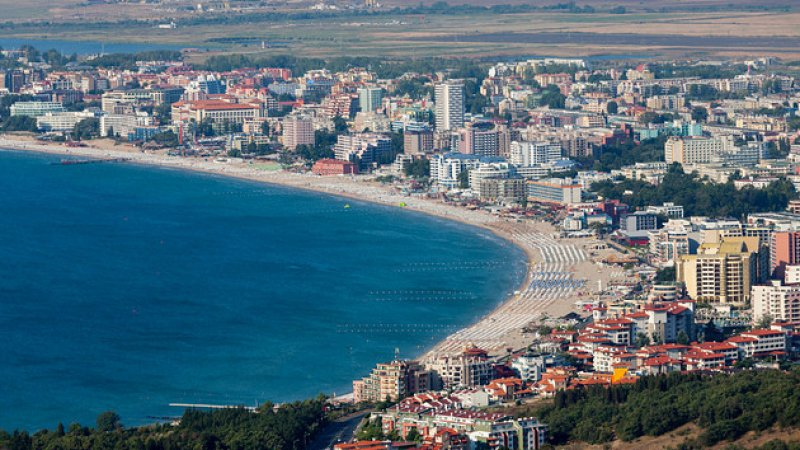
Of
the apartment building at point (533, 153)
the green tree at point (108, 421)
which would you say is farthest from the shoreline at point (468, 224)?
the green tree at point (108, 421)

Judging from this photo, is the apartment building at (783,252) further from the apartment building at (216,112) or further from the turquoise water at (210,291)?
the apartment building at (216,112)

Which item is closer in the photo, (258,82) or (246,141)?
(246,141)

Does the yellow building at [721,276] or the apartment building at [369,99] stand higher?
the apartment building at [369,99]

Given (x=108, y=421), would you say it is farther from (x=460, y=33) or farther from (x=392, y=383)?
(x=460, y=33)

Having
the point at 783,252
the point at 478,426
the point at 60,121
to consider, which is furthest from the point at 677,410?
the point at 60,121

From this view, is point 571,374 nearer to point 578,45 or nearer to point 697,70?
point 697,70

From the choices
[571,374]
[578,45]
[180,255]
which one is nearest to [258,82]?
[578,45]

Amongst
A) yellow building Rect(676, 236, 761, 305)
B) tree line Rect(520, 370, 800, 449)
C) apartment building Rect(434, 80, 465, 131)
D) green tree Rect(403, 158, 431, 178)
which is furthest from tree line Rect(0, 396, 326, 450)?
apartment building Rect(434, 80, 465, 131)
